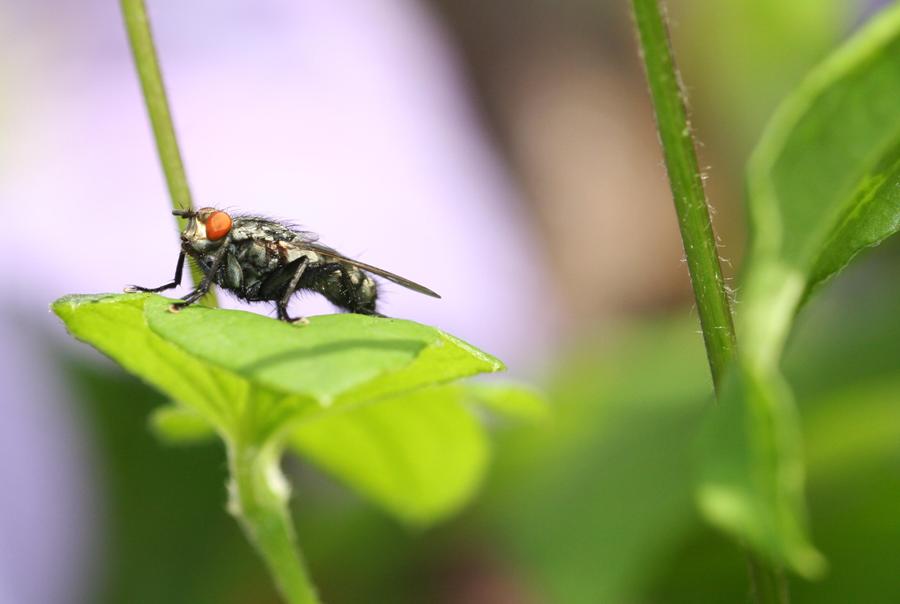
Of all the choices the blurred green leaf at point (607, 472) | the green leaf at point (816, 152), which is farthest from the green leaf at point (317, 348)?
the blurred green leaf at point (607, 472)

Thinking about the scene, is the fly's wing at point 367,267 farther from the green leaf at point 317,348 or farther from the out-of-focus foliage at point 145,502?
the out-of-focus foliage at point 145,502

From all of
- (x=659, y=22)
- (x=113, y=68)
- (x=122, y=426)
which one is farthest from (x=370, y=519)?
(x=113, y=68)

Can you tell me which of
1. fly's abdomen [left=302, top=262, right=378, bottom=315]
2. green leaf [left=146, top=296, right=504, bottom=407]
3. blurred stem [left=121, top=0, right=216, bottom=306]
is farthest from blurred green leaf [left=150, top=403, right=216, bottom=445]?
green leaf [left=146, top=296, right=504, bottom=407]

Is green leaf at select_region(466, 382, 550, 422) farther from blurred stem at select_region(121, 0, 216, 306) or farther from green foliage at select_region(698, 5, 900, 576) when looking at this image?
green foliage at select_region(698, 5, 900, 576)

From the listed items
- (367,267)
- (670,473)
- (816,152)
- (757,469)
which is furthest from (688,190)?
(670,473)

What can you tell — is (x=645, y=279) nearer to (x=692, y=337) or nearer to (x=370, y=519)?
(x=692, y=337)

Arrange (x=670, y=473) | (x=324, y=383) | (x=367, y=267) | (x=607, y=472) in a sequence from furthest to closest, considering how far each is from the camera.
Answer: (x=607, y=472) < (x=670, y=473) < (x=367, y=267) < (x=324, y=383)

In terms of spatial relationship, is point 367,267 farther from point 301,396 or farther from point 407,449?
point 301,396
